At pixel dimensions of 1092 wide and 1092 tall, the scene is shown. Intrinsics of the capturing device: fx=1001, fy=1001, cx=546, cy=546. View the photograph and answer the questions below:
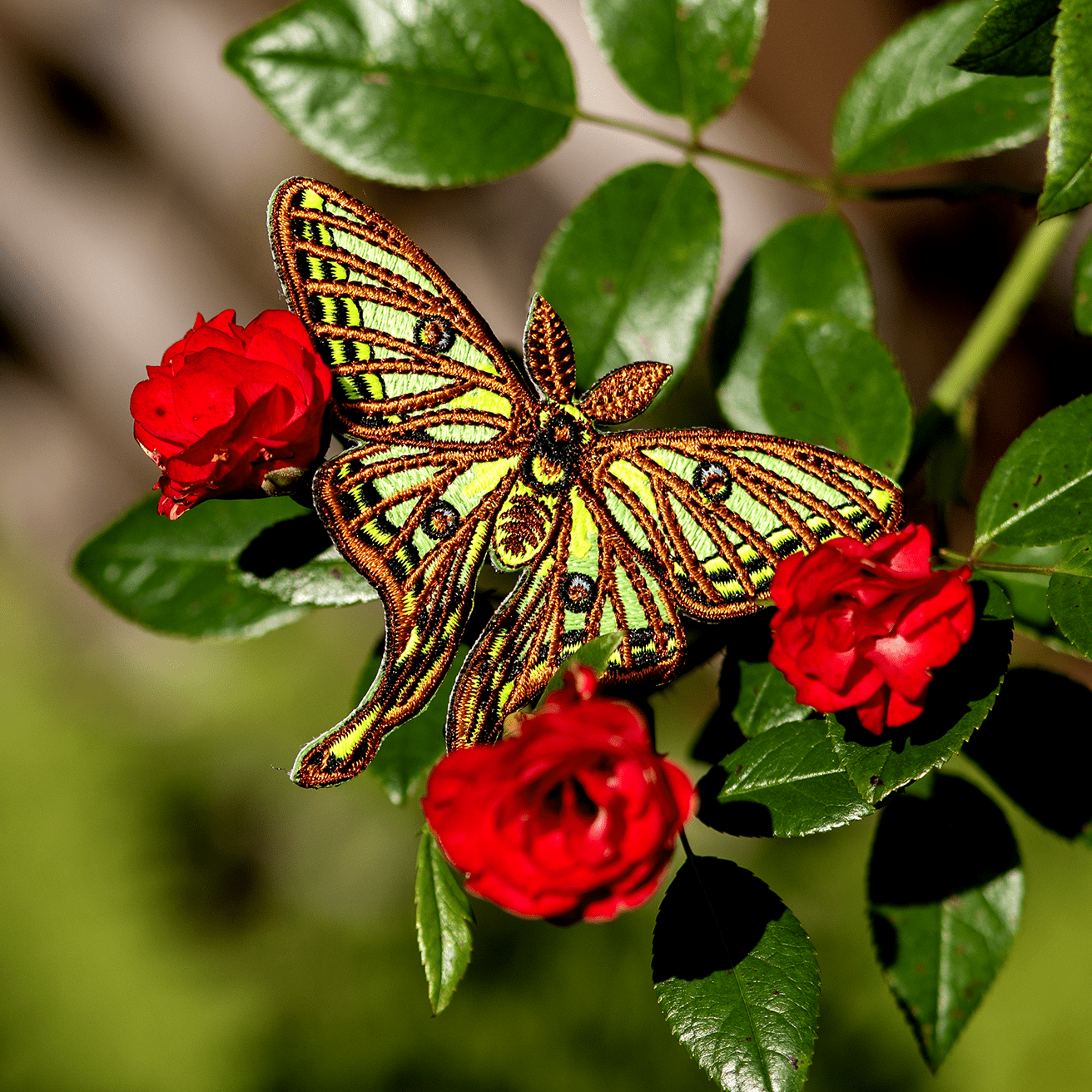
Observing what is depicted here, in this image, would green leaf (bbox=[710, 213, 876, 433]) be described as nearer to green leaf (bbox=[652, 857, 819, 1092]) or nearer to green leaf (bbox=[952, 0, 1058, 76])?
green leaf (bbox=[952, 0, 1058, 76])

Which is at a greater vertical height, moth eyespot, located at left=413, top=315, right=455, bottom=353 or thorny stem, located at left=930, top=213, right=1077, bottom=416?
moth eyespot, located at left=413, top=315, right=455, bottom=353

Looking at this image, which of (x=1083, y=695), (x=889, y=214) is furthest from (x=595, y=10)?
(x=889, y=214)

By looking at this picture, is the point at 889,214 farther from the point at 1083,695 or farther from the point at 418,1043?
the point at 418,1043

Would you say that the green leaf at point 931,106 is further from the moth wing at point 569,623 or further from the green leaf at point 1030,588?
the moth wing at point 569,623

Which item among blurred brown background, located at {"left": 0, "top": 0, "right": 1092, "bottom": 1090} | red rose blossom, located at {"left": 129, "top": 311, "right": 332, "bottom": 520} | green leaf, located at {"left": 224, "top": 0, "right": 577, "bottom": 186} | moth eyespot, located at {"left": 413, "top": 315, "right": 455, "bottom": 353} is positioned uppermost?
green leaf, located at {"left": 224, "top": 0, "right": 577, "bottom": 186}

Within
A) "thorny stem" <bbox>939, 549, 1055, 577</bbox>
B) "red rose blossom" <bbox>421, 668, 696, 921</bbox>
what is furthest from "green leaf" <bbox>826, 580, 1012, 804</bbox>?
"red rose blossom" <bbox>421, 668, 696, 921</bbox>

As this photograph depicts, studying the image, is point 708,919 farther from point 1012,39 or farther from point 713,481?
point 1012,39

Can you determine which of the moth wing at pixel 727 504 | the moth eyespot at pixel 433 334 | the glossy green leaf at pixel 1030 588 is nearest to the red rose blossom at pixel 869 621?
the moth wing at pixel 727 504
